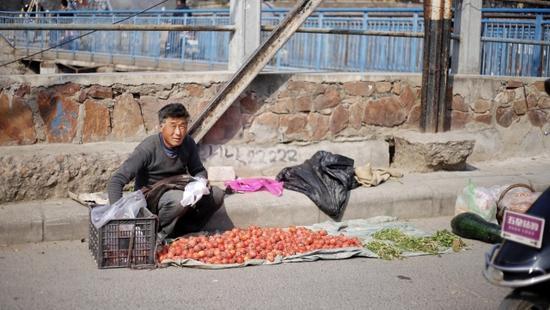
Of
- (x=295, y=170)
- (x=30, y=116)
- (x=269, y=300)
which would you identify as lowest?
(x=269, y=300)

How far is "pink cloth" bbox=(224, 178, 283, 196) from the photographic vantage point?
7.98 meters

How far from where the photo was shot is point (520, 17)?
13.4 meters

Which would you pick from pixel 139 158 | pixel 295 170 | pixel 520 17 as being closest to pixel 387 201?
pixel 295 170

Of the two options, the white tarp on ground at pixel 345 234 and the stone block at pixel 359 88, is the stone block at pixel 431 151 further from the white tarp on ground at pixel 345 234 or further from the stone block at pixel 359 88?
the white tarp on ground at pixel 345 234

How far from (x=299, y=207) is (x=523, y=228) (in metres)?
3.84

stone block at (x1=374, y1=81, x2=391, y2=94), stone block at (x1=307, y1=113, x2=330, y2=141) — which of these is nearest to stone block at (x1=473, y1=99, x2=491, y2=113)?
stone block at (x1=374, y1=81, x2=391, y2=94)

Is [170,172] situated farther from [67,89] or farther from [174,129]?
[67,89]

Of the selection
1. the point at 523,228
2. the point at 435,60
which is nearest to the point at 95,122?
the point at 435,60

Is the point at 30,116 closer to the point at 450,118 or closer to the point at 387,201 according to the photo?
the point at 387,201

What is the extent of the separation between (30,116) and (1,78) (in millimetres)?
471

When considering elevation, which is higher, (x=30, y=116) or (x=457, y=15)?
(x=457, y=15)

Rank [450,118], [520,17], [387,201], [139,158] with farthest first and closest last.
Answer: [520,17] → [450,118] → [387,201] → [139,158]

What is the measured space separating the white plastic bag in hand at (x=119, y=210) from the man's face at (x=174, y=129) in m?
0.71

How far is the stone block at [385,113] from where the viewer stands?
9406 mm
